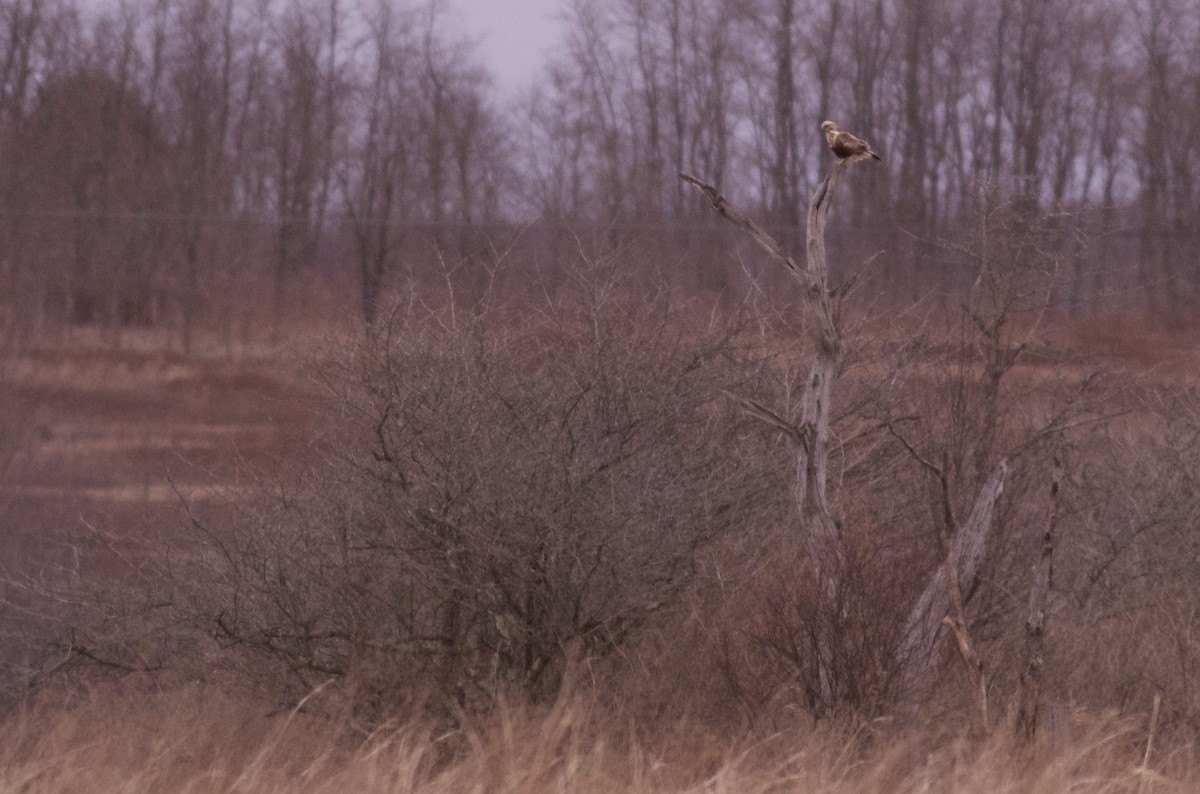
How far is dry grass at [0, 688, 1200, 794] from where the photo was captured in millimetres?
5301

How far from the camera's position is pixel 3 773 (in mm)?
5457

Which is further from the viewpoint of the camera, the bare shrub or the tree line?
the tree line

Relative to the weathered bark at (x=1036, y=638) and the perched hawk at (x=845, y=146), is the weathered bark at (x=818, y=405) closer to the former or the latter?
the perched hawk at (x=845, y=146)

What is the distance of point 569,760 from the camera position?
5.69 metres

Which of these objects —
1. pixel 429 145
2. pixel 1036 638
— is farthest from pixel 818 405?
pixel 429 145

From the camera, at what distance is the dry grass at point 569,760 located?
5.30 meters

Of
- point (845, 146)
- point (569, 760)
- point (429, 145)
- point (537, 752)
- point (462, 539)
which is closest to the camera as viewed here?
point (569, 760)

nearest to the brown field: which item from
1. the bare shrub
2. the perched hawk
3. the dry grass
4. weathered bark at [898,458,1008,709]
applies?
the dry grass

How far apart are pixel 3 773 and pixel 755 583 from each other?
162 inches

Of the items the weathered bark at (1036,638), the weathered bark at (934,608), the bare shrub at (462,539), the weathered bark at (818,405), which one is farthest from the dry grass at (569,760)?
the weathered bark at (818,405)

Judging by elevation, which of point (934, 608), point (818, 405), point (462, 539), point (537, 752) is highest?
point (818, 405)

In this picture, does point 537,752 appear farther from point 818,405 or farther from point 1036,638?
point 818,405

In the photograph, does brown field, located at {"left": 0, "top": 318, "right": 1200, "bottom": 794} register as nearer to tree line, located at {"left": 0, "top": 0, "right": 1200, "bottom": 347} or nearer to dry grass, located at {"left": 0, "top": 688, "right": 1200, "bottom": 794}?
dry grass, located at {"left": 0, "top": 688, "right": 1200, "bottom": 794}

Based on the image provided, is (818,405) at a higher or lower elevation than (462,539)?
higher
